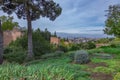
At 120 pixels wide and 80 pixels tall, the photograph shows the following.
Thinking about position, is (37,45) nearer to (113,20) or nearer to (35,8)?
(35,8)

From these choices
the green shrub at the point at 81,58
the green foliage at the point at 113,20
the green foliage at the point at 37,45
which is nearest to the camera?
the green shrub at the point at 81,58

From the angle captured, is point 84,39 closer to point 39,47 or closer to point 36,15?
point 39,47

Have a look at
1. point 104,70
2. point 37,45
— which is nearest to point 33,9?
point 37,45

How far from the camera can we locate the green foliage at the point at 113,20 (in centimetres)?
1775

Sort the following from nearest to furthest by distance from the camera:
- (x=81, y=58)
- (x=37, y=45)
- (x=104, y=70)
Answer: (x=104, y=70), (x=81, y=58), (x=37, y=45)

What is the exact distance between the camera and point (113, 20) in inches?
709

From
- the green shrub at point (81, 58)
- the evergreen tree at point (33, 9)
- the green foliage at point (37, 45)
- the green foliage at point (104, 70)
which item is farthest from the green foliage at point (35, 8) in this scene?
the green foliage at point (104, 70)

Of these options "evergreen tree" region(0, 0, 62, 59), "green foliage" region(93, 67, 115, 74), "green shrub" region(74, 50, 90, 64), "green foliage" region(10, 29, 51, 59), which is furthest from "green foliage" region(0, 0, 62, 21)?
"green foliage" region(93, 67, 115, 74)

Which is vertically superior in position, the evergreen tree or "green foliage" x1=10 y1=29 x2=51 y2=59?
the evergreen tree

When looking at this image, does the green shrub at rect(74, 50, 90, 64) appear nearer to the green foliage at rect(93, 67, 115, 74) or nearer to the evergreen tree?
the green foliage at rect(93, 67, 115, 74)

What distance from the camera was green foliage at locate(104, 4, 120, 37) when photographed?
1775 centimetres

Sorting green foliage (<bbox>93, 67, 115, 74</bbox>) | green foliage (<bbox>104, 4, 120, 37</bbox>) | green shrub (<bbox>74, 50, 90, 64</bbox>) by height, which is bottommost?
green foliage (<bbox>93, 67, 115, 74</bbox>)

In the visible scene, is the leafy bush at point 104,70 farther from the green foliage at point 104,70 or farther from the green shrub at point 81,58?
the green shrub at point 81,58

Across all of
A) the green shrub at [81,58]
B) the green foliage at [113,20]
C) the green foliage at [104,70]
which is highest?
the green foliage at [113,20]
